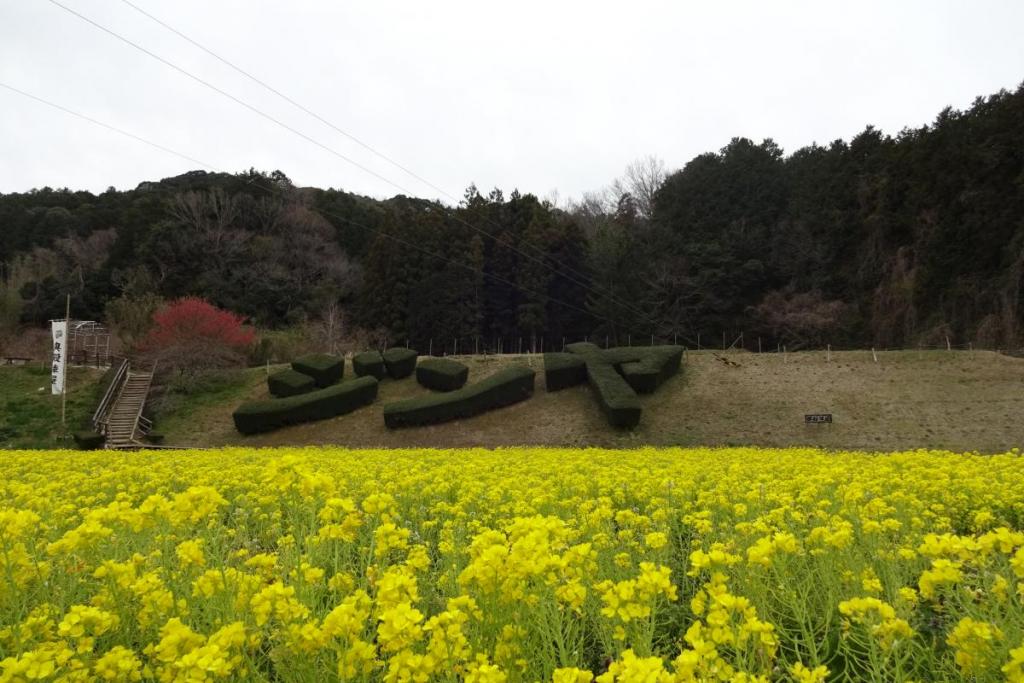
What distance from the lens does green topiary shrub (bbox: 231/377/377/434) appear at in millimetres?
21547

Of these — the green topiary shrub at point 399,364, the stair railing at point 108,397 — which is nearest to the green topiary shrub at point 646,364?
the green topiary shrub at point 399,364

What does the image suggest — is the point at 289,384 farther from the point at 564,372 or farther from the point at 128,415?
the point at 564,372

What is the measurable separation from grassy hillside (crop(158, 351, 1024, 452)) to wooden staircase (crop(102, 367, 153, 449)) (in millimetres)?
1107

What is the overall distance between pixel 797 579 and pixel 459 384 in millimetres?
20829

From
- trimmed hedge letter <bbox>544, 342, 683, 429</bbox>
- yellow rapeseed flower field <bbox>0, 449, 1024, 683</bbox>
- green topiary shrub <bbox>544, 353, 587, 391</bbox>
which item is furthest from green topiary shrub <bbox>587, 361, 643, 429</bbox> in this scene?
yellow rapeseed flower field <bbox>0, 449, 1024, 683</bbox>

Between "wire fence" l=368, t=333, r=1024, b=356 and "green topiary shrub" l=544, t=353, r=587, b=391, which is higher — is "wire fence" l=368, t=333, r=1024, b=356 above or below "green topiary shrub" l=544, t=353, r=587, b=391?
above

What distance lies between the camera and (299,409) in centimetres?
2173

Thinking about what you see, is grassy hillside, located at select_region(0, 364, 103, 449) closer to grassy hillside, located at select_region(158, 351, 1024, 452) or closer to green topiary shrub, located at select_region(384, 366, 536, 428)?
grassy hillside, located at select_region(158, 351, 1024, 452)

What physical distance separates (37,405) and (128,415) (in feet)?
13.3

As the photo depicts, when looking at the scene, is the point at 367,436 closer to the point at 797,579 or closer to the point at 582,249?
the point at 797,579

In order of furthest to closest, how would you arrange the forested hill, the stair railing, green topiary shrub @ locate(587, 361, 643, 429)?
the forested hill < the stair railing < green topiary shrub @ locate(587, 361, 643, 429)

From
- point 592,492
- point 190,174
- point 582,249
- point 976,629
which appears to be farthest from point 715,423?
point 190,174

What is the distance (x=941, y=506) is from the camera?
4.50 m

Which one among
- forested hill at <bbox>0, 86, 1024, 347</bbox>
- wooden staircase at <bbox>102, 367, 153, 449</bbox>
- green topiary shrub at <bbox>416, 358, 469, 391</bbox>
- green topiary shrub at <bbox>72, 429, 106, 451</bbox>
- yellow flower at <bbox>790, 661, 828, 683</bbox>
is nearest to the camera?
yellow flower at <bbox>790, 661, 828, 683</bbox>
